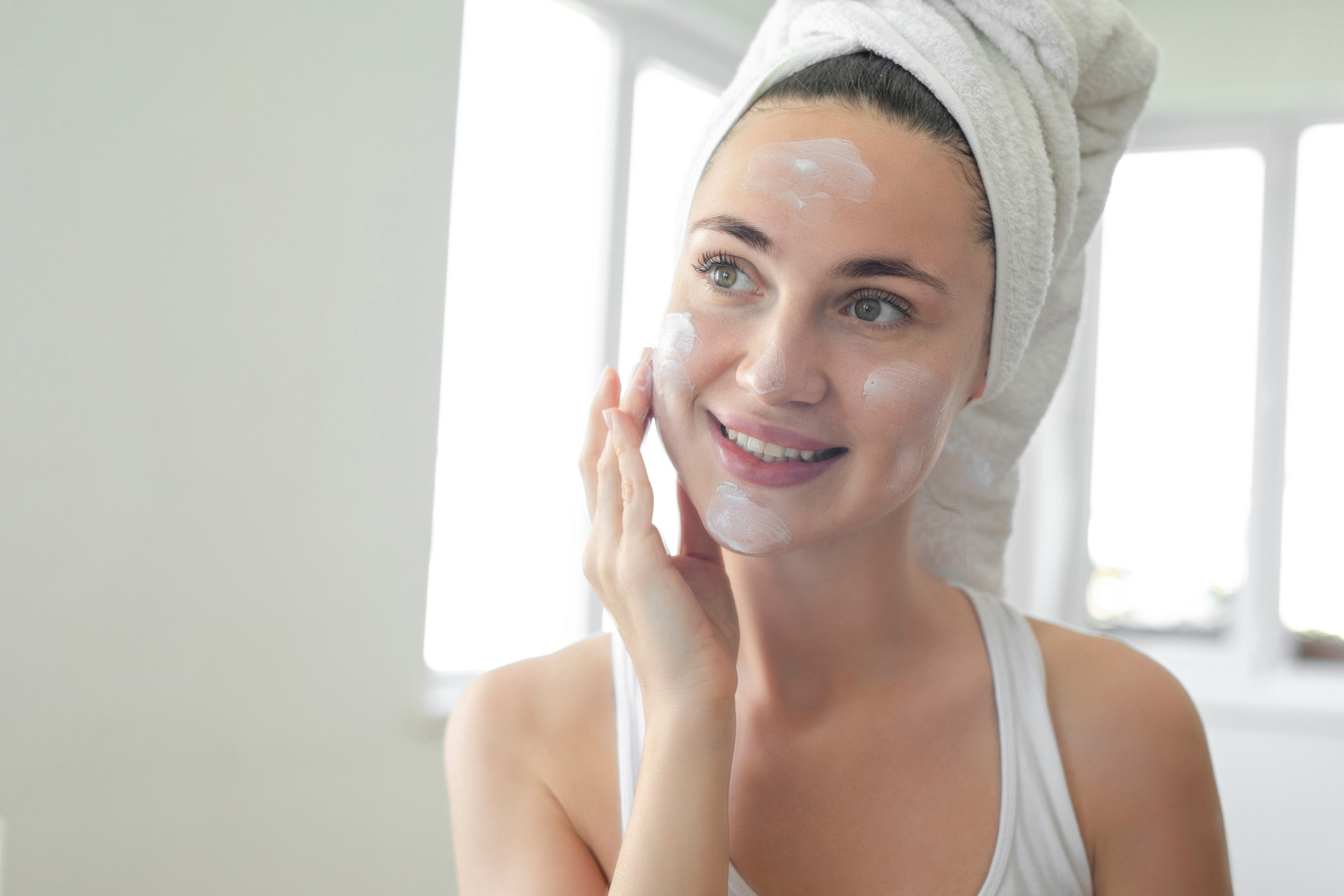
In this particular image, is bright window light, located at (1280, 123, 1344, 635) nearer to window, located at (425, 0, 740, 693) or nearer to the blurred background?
the blurred background

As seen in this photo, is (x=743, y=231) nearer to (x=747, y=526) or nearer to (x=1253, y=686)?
(x=747, y=526)

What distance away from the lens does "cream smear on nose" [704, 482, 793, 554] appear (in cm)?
84

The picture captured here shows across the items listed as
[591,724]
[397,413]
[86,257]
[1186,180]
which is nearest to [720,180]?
[591,724]

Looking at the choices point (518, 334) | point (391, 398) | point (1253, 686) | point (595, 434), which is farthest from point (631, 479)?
point (1253, 686)

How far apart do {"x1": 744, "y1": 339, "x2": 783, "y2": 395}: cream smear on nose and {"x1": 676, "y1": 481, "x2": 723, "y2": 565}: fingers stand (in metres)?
0.19

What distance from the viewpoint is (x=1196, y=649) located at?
124 inches

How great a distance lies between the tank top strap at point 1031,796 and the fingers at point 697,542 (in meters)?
0.29

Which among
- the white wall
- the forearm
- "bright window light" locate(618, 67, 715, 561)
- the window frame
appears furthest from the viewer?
the window frame

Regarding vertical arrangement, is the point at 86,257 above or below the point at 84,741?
above

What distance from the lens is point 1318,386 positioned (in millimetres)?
2938

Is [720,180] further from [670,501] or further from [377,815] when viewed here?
[670,501]

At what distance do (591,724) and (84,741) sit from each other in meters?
0.68

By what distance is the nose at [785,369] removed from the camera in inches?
31.6

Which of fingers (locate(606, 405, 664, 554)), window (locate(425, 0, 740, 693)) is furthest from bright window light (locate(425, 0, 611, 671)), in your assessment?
fingers (locate(606, 405, 664, 554))
